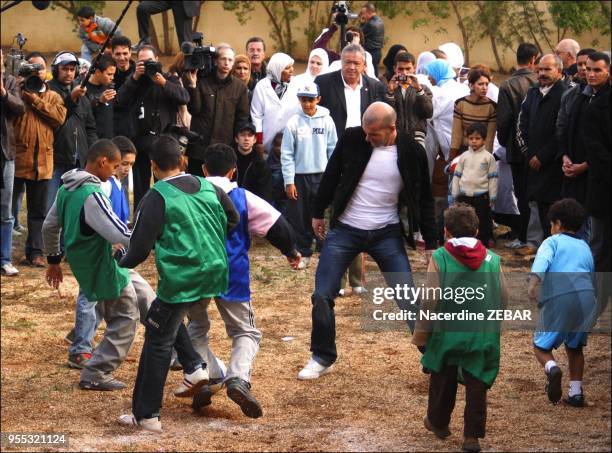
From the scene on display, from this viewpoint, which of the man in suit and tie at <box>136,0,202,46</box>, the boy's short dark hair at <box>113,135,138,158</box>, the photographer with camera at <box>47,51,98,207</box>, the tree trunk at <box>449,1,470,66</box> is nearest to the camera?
the boy's short dark hair at <box>113,135,138,158</box>

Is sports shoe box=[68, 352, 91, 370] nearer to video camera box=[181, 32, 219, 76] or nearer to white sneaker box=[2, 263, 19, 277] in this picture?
white sneaker box=[2, 263, 19, 277]

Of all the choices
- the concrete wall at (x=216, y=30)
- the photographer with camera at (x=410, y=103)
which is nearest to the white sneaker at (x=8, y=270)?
the photographer with camera at (x=410, y=103)

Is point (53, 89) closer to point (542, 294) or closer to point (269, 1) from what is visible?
point (542, 294)

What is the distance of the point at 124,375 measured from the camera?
323 inches

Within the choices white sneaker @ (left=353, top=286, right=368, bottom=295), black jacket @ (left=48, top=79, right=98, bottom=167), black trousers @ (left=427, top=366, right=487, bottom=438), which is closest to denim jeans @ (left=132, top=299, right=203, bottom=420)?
black trousers @ (left=427, top=366, right=487, bottom=438)

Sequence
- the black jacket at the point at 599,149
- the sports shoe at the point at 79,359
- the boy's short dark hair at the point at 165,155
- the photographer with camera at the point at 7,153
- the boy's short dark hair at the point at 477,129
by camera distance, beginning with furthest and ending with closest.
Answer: the boy's short dark hair at the point at 477,129
the photographer with camera at the point at 7,153
the black jacket at the point at 599,149
the sports shoe at the point at 79,359
the boy's short dark hair at the point at 165,155

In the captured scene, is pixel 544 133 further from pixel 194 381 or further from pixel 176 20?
pixel 176 20

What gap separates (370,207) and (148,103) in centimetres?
416

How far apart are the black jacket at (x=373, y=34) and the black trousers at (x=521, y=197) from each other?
4.57 m

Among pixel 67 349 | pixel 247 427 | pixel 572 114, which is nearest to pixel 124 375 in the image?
pixel 67 349

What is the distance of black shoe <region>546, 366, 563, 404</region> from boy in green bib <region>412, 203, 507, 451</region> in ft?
2.48

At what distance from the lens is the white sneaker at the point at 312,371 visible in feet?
26.6

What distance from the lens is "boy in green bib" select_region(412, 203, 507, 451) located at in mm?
6457

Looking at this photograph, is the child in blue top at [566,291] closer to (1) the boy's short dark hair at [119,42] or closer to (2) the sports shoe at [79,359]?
(2) the sports shoe at [79,359]
